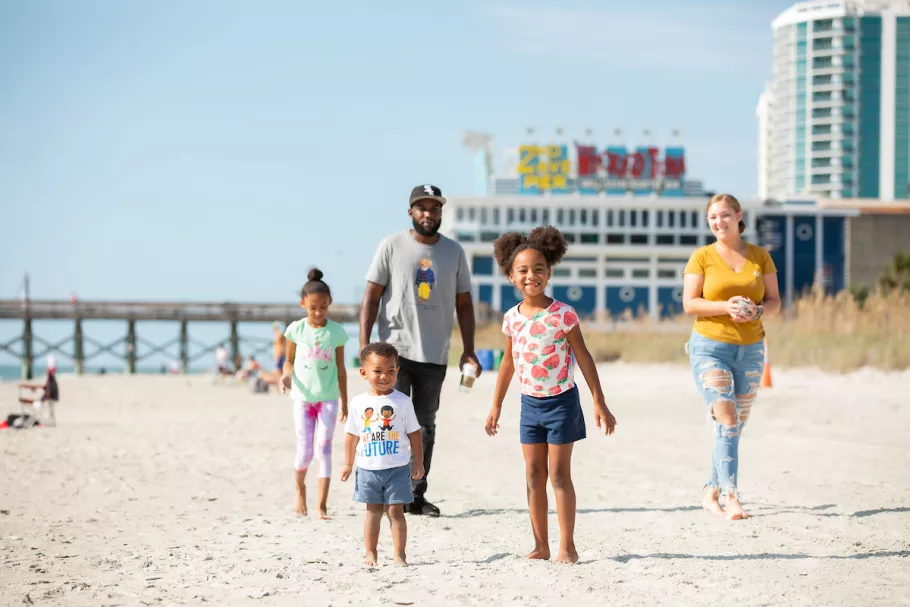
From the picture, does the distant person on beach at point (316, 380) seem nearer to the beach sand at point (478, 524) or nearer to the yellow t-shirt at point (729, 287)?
the beach sand at point (478, 524)

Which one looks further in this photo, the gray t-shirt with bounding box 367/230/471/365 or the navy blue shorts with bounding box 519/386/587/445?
the gray t-shirt with bounding box 367/230/471/365

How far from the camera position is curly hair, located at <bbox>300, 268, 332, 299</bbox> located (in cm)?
724

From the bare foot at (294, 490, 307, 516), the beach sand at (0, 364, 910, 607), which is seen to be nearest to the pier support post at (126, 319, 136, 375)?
the beach sand at (0, 364, 910, 607)

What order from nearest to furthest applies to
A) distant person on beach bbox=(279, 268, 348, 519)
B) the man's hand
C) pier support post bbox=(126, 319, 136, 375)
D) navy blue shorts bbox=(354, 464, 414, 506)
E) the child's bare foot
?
the child's bare foot < navy blue shorts bbox=(354, 464, 414, 506) < the man's hand < distant person on beach bbox=(279, 268, 348, 519) < pier support post bbox=(126, 319, 136, 375)

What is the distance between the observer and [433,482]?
8.95 meters

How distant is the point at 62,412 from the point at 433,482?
13.2m

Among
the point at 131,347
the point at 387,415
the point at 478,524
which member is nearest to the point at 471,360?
the point at 478,524

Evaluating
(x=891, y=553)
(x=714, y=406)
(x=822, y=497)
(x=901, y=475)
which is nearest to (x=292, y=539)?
(x=714, y=406)

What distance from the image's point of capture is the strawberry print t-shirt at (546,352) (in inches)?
209

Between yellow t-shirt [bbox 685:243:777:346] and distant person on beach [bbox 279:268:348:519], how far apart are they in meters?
2.39

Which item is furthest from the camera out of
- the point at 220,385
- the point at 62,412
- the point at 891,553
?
the point at 220,385

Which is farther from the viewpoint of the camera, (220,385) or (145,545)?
(220,385)

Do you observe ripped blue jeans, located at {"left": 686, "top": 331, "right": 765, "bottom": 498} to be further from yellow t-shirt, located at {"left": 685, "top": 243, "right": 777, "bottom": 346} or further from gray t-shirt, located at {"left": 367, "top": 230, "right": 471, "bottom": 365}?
gray t-shirt, located at {"left": 367, "top": 230, "right": 471, "bottom": 365}

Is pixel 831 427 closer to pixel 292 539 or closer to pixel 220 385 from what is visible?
pixel 292 539
